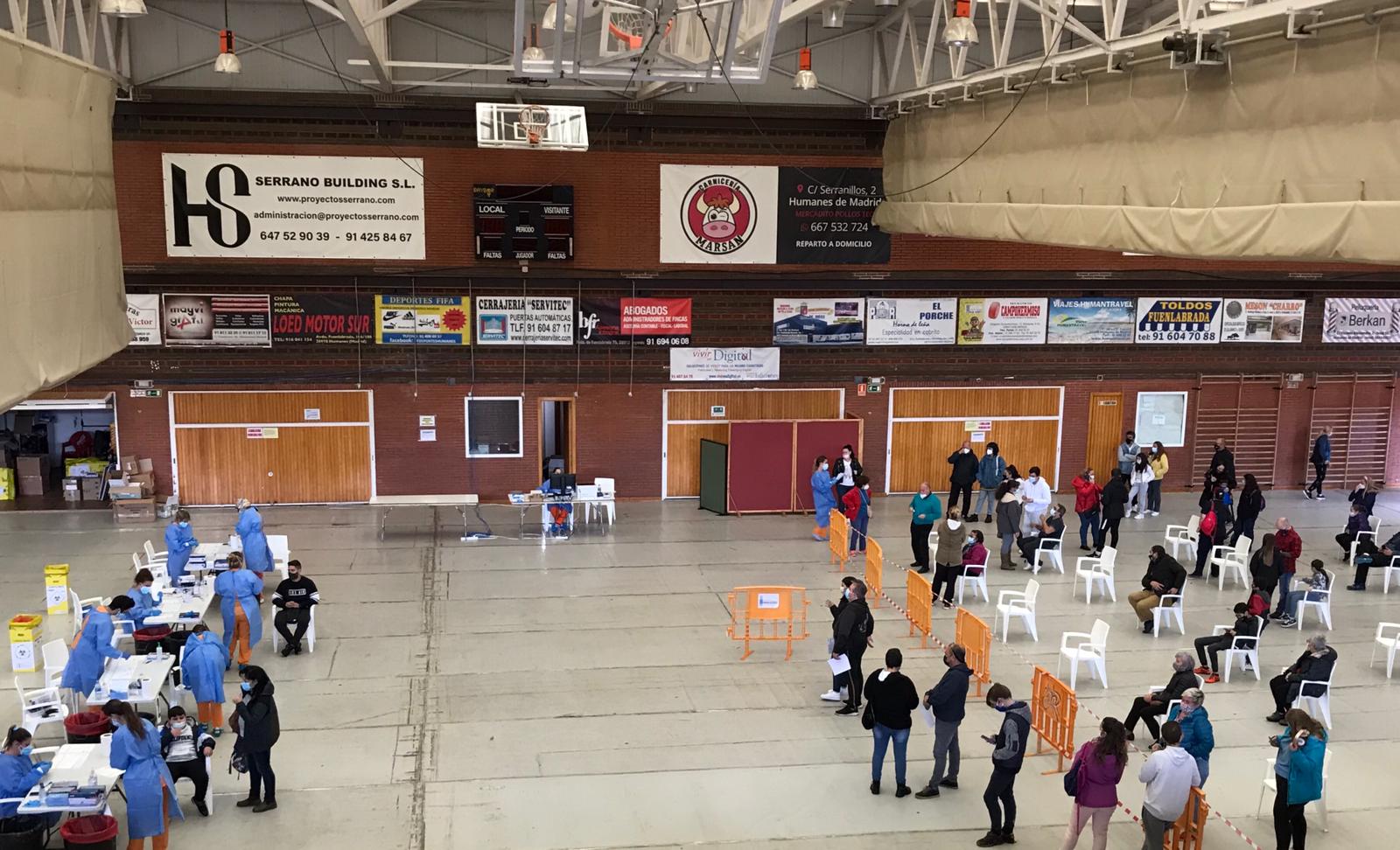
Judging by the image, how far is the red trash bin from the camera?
9.25 metres

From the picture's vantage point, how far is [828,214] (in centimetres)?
2228

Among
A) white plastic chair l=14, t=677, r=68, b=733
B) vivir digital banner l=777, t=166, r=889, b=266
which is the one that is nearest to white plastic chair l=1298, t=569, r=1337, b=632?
vivir digital banner l=777, t=166, r=889, b=266

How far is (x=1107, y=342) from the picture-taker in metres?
23.6

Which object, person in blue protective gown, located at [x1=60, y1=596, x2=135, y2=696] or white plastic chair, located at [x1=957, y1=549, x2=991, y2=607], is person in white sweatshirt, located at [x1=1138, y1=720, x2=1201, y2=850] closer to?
white plastic chair, located at [x1=957, y1=549, x2=991, y2=607]

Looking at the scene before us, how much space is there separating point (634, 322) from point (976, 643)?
35.3ft

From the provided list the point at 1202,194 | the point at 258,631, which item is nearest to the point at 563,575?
the point at 258,631

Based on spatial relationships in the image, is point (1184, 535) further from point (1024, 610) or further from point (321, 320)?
point (321, 320)

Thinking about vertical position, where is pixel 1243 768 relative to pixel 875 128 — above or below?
below

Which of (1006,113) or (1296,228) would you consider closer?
(1296,228)

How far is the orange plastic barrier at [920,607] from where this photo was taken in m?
14.8

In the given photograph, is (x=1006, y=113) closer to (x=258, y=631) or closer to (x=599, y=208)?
(x=599, y=208)

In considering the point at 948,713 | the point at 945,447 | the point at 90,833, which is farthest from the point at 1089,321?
the point at 90,833

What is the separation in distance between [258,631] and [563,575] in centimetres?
504

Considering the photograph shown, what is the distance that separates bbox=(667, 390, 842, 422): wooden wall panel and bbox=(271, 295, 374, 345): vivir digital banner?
5914 millimetres
